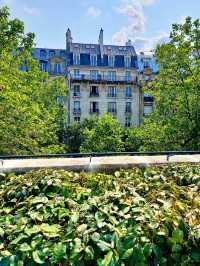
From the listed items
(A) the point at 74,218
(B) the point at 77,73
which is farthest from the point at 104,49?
(A) the point at 74,218

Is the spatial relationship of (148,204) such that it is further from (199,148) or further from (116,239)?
(199,148)

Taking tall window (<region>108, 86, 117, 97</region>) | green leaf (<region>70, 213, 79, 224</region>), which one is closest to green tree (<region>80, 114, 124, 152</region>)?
tall window (<region>108, 86, 117, 97</region>)

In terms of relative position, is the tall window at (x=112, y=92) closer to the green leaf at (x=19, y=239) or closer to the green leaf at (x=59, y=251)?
the green leaf at (x=19, y=239)

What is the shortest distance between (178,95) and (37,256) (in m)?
15.1

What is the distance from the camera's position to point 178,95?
1658cm

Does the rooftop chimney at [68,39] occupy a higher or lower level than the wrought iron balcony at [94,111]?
higher

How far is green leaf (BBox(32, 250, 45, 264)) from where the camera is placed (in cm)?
203

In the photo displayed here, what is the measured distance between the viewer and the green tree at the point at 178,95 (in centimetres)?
1582

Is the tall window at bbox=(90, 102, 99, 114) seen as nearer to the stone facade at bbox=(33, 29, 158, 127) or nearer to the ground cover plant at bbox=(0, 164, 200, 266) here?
the stone facade at bbox=(33, 29, 158, 127)

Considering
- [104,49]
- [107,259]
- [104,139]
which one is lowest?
[107,259]

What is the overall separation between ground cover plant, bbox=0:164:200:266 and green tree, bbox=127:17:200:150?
41.3 ft

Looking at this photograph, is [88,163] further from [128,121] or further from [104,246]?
[128,121]

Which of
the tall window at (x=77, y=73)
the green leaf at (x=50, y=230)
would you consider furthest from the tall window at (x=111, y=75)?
the green leaf at (x=50, y=230)

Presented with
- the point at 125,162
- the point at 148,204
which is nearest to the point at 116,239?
the point at 148,204
